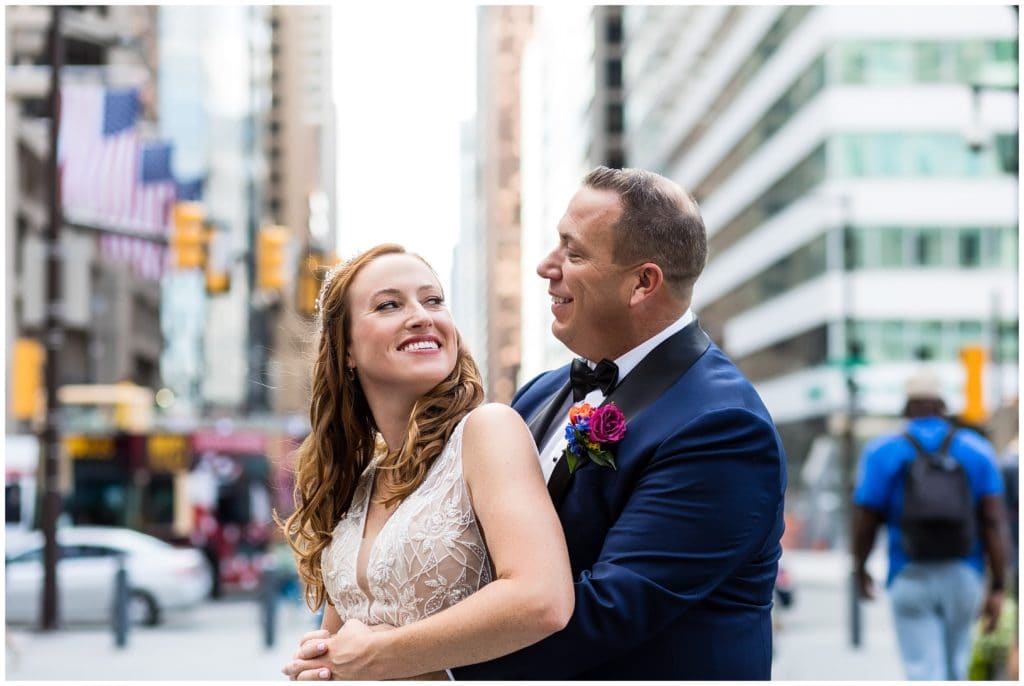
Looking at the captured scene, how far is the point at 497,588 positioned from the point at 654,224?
0.85 metres

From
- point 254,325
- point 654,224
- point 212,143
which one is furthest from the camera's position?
point 212,143

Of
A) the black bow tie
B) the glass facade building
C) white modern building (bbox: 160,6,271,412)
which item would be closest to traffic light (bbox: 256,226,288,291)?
the black bow tie

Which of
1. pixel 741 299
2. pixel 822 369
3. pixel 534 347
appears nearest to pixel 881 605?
pixel 822 369

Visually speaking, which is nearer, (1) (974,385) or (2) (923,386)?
(2) (923,386)

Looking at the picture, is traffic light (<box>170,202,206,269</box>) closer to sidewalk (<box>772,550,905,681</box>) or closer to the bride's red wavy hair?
sidewalk (<box>772,550,905,681</box>)

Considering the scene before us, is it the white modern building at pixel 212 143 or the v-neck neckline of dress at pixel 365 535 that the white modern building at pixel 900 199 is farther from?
the v-neck neckline of dress at pixel 365 535

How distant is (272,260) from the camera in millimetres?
23750

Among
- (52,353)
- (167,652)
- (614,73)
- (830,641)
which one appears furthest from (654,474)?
(614,73)

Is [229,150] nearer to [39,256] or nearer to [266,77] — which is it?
[266,77]

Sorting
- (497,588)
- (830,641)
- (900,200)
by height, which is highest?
(900,200)

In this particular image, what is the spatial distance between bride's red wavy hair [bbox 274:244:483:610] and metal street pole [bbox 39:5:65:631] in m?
16.2

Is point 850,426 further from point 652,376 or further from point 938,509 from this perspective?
point 652,376

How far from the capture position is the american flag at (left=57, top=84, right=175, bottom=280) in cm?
2078

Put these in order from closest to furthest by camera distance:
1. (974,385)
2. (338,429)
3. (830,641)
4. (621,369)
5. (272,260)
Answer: (621,369), (338,429), (830,641), (272,260), (974,385)
